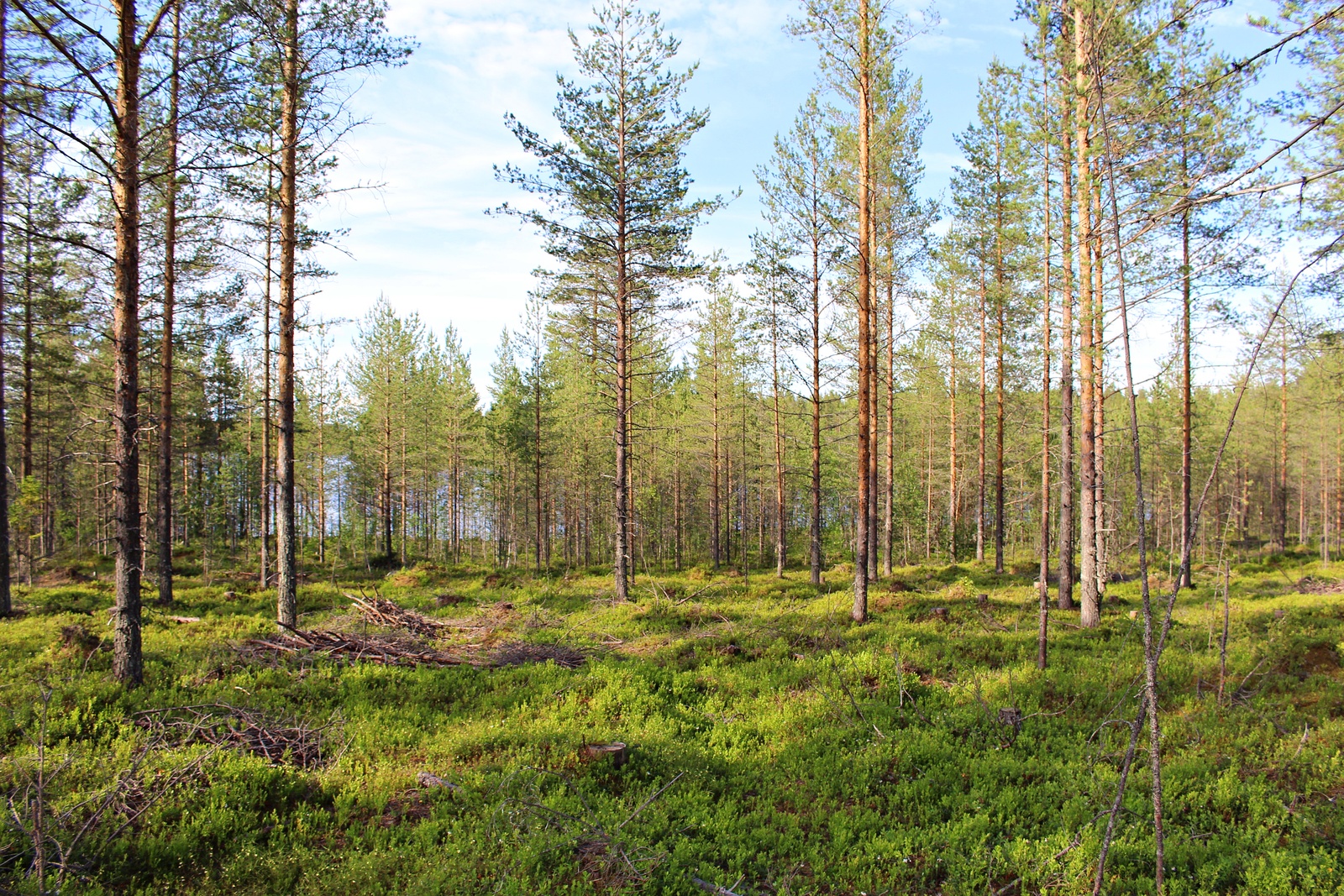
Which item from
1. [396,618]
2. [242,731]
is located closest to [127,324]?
[242,731]

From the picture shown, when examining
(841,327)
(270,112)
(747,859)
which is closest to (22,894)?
(747,859)

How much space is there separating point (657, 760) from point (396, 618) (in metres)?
7.74

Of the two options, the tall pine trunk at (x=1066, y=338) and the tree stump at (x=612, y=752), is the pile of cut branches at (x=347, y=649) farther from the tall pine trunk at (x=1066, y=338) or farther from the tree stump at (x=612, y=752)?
the tall pine trunk at (x=1066, y=338)

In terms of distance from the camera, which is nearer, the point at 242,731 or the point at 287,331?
→ the point at 242,731

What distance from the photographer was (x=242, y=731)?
6.83m

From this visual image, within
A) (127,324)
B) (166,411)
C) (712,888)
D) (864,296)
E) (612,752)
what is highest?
(864,296)

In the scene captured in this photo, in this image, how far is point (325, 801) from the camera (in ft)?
19.1

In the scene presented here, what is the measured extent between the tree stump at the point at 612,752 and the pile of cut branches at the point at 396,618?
600cm

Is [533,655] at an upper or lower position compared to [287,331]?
lower

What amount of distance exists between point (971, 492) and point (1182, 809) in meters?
26.8

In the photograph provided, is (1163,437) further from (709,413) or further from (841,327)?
(709,413)

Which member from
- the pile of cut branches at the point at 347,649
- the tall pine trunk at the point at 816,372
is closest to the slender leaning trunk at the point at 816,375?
the tall pine trunk at the point at 816,372

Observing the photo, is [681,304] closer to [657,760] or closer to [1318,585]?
[657,760]

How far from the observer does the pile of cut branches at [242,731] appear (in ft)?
21.5
